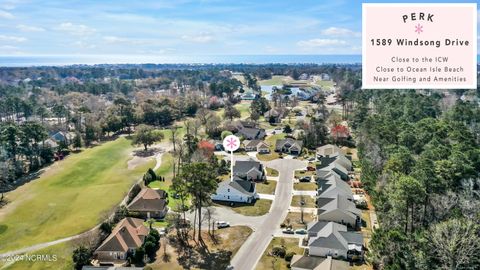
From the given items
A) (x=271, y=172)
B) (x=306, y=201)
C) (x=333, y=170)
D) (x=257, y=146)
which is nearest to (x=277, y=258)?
(x=306, y=201)

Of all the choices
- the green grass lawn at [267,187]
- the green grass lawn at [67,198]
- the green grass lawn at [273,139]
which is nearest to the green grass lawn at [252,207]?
the green grass lawn at [267,187]

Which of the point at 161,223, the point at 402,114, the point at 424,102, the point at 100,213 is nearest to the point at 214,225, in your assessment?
the point at 161,223

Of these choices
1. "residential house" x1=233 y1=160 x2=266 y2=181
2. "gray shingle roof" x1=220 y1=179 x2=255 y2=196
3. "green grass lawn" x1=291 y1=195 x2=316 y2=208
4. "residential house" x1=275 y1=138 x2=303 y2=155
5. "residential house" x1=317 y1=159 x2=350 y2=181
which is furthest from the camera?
"residential house" x1=275 y1=138 x2=303 y2=155

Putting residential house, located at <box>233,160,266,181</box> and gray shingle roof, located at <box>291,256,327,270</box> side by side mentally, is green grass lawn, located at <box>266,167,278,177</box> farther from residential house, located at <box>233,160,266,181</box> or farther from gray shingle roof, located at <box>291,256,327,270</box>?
gray shingle roof, located at <box>291,256,327,270</box>

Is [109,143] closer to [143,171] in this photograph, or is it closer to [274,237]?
[143,171]

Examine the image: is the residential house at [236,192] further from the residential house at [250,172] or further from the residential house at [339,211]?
the residential house at [339,211]

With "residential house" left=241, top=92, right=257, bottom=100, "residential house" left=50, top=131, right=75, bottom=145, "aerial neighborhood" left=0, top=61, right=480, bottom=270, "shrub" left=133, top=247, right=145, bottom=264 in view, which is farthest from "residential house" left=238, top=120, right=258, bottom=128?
"shrub" left=133, top=247, right=145, bottom=264
